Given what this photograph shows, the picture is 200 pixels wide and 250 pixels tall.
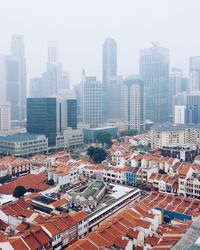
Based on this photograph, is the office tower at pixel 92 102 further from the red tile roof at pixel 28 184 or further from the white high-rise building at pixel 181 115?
the red tile roof at pixel 28 184

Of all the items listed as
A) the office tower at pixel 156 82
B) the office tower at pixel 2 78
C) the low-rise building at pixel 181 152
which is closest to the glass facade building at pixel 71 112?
the low-rise building at pixel 181 152

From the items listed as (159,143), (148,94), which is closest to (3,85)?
(148,94)

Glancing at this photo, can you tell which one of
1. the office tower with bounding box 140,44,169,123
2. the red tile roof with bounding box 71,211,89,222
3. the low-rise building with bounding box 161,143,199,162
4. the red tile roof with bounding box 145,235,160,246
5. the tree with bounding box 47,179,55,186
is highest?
the office tower with bounding box 140,44,169,123

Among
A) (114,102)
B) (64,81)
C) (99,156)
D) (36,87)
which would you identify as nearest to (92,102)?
Answer: (114,102)

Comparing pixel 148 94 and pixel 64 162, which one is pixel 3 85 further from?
pixel 64 162

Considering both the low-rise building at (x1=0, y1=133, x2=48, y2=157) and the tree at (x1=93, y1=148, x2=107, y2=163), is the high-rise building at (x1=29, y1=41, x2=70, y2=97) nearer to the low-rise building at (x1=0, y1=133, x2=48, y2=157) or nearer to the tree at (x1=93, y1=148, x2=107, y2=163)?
the low-rise building at (x1=0, y1=133, x2=48, y2=157)

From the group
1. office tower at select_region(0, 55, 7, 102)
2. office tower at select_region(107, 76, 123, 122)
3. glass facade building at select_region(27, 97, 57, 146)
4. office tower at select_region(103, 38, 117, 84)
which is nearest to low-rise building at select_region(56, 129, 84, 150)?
glass facade building at select_region(27, 97, 57, 146)
